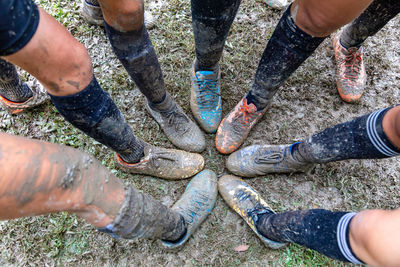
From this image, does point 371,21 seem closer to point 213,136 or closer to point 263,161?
point 263,161

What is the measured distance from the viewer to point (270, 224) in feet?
4.62

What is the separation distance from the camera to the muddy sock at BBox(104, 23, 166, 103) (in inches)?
47.7

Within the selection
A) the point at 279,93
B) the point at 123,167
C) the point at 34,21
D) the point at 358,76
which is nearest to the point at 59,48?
the point at 34,21

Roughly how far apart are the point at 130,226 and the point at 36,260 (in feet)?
3.73

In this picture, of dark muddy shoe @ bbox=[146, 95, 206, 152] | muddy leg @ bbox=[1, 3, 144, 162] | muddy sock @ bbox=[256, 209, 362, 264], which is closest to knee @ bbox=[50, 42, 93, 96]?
muddy leg @ bbox=[1, 3, 144, 162]

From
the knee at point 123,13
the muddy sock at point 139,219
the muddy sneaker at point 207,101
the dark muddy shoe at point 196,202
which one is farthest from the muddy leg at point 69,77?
the muddy sneaker at point 207,101

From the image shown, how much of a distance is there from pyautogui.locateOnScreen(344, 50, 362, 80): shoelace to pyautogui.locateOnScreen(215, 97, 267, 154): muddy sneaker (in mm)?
878

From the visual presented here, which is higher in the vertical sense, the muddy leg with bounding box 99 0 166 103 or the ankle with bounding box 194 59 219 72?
the muddy leg with bounding box 99 0 166 103

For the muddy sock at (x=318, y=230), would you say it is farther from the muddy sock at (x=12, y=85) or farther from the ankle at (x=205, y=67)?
the muddy sock at (x=12, y=85)

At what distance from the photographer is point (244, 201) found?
1.62 meters

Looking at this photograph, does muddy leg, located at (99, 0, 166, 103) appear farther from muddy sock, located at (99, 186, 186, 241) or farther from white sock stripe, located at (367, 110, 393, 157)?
white sock stripe, located at (367, 110, 393, 157)

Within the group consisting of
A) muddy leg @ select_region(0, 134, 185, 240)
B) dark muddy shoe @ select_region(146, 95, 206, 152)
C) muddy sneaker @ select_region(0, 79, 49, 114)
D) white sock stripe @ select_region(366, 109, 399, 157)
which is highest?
white sock stripe @ select_region(366, 109, 399, 157)

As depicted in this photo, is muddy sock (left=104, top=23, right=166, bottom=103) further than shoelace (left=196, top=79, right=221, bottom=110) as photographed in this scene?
No

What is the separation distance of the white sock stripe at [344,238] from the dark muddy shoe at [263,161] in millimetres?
650
